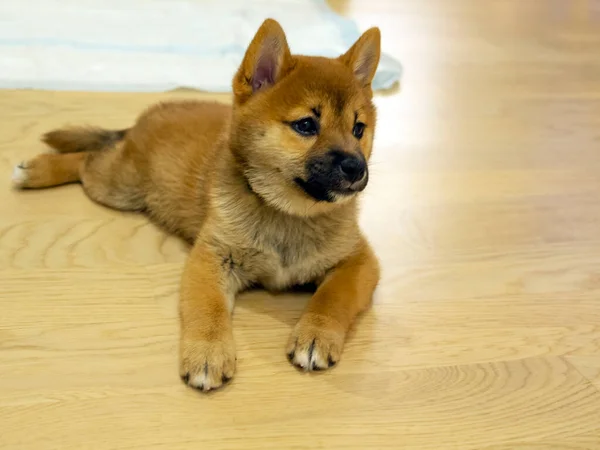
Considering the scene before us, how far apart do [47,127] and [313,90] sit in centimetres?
116

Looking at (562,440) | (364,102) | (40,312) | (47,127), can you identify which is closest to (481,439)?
(562,440)

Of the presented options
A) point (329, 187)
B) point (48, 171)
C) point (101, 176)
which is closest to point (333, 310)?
point (329, 187)

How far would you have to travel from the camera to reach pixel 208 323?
47.3 inches

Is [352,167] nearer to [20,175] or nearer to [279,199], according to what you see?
[279,199]

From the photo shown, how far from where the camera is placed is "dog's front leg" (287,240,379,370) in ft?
3.92

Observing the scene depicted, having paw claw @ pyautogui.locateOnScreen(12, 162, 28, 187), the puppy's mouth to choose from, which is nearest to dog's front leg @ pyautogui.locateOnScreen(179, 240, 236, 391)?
the puppy's mouth

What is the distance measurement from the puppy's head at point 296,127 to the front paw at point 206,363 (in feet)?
1.04

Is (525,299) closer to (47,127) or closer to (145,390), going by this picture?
(145,390)

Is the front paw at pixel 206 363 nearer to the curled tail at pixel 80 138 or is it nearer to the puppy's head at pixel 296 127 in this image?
the puppy's head at pixel 296 127

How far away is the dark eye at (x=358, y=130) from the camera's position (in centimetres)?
132

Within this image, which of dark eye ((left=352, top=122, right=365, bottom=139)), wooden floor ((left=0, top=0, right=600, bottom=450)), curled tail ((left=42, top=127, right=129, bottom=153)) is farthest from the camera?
curled tail ((left=42, top=127, right=129, bottom=153))

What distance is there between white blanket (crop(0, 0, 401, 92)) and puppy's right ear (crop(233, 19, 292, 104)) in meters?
1.19

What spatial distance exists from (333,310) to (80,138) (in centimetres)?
99

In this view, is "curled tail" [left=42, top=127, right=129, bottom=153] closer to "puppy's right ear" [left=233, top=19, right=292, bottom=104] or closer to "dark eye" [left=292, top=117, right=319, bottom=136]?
"puppy's right ear" [left=233, top=19, right=292, bottom=104]
